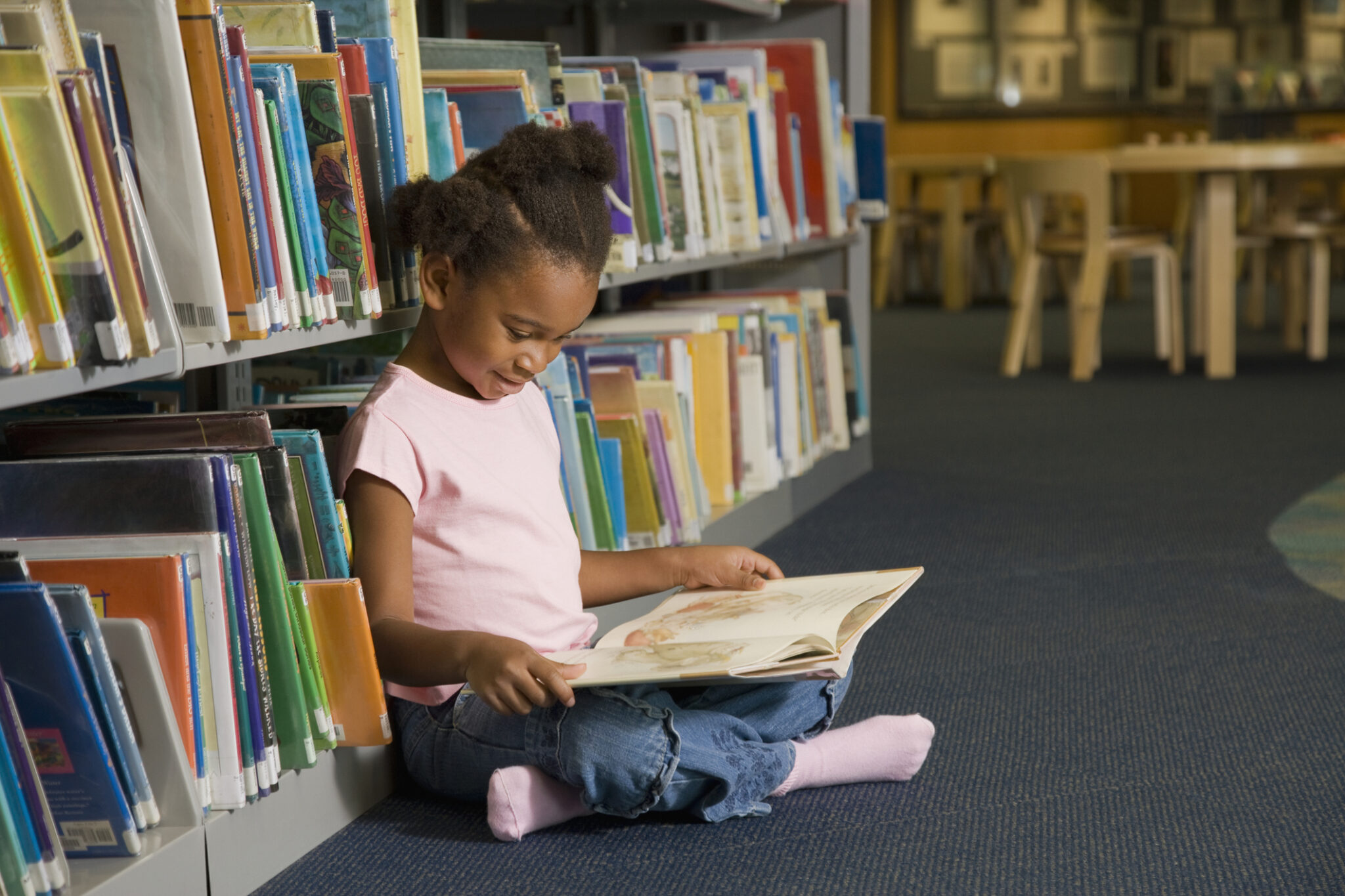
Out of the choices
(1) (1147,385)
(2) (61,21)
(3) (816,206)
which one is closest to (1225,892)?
(2) (61,21)

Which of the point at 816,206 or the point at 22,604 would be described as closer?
the point at 22,604

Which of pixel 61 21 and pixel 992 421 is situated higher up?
pixel 61 21

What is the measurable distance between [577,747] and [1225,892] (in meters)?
0.56

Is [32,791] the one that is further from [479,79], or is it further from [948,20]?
[948,20]

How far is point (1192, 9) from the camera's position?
10445 mm

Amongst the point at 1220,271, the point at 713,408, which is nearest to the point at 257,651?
the point at 713,408

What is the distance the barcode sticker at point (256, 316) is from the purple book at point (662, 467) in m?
0.93

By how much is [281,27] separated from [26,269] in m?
0.48

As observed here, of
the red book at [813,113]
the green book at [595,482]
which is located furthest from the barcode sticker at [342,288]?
the red book at [813,113]

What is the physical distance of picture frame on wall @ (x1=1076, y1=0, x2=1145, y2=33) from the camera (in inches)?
410

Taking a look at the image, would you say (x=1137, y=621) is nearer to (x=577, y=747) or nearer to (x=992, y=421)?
(x=577, y=747)

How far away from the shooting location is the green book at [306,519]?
1254 millimetres

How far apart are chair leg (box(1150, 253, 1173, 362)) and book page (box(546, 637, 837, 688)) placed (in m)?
3.97

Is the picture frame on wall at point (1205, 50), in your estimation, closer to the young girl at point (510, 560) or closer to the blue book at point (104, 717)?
Answer: the young girl at point (510, 560)
